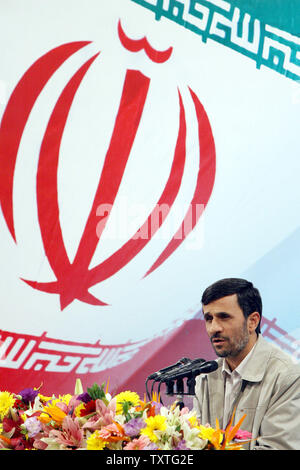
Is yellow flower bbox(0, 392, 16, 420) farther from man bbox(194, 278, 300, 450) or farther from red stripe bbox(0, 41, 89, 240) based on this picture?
red stripe bbox(0, 41, 89, 240)

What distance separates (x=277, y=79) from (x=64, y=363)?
1.66 meters

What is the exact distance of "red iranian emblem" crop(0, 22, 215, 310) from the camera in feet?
9.20

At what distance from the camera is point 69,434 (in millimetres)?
1324

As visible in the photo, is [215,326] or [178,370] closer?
[178,370]

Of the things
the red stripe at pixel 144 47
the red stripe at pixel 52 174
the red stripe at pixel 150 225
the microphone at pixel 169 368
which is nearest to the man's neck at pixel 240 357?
the microphone at pixel 169 368

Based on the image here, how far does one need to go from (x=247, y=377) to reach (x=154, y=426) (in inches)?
40.2

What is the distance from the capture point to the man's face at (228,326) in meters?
2.44

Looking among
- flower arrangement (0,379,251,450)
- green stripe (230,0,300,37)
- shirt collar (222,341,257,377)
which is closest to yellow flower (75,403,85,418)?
flower arrangement (0,379,251,450)

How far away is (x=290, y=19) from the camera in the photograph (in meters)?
2.79

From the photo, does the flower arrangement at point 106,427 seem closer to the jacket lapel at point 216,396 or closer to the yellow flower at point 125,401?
the yellow flower at point 125,401

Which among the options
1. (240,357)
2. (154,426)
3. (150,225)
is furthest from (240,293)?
(154,426)

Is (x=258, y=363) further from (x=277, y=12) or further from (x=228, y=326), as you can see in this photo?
(x=277, y=12)

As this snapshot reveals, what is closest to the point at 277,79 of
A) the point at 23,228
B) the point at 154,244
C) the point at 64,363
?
the point at 154,244

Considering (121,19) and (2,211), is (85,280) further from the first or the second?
(121,19)
